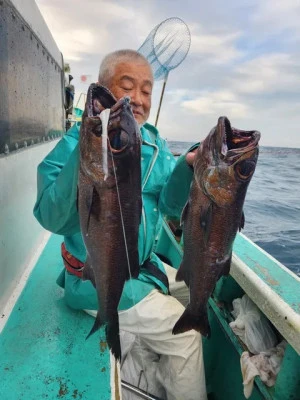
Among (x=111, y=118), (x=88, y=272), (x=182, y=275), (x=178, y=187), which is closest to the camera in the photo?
(x=111, y=118)

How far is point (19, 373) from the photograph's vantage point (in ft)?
7.28

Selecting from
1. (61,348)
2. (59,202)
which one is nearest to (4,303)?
(61,348)

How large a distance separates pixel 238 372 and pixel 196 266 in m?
1.83

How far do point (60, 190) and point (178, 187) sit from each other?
791 mm

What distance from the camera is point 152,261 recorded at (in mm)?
2973

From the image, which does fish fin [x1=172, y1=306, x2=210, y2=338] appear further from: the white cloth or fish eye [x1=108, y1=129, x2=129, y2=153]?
fish eye [x1=108, y1=129, x2=129, y2=153]

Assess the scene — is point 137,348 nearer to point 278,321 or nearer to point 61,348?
point 61,348

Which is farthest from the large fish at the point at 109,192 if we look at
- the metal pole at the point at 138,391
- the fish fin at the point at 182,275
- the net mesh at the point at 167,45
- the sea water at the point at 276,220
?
the net mesh at the point at 167,45

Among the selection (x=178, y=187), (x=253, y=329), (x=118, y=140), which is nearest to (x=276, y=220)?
(x=253, y=329)

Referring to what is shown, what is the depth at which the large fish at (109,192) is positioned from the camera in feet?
4.79

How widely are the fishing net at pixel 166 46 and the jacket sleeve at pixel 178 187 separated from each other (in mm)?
4545

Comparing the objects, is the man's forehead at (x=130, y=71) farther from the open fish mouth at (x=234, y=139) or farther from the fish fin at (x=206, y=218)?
the fish fin at (x=206, y=218)

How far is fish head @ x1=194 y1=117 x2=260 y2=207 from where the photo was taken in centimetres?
160

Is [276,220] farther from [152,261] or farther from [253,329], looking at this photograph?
[152,261]
